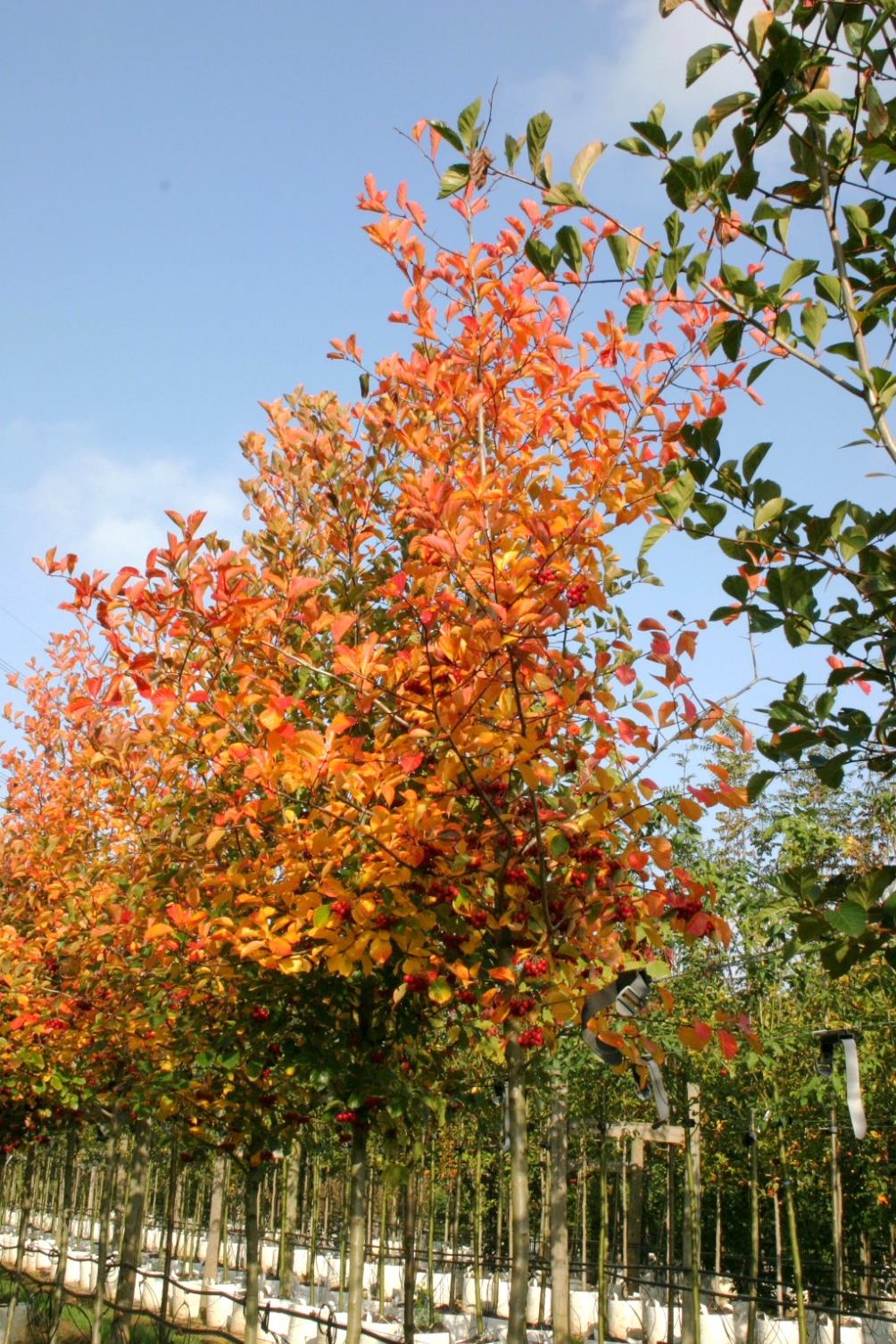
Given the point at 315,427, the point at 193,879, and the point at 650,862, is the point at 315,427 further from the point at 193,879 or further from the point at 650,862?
the point at 650,862

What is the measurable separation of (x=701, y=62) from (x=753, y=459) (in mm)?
814

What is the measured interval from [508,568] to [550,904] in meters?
1.04

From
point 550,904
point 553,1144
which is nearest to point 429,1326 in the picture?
point 553,1144

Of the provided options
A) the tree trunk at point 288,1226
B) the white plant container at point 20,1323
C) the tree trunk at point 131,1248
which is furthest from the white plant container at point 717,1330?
the white plant container at point 20,1323

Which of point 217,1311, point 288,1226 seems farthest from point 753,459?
point 217,1311

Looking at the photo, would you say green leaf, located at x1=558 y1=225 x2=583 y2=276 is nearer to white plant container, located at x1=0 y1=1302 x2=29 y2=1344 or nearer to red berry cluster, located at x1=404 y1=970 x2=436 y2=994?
red berry cluster, located at x1=404 y1=970 x2=436 y2=994

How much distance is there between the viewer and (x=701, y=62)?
82.4 inches

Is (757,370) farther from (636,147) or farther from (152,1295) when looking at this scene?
(152,1295)

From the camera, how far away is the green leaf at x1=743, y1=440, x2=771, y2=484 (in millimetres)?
2215

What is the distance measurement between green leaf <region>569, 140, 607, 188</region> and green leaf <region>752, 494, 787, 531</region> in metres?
0.87

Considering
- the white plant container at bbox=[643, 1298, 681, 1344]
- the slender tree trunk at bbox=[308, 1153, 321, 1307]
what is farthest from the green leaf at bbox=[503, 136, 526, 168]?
the slender tree trunk at bbox=[308, 1153, 321, 1307]

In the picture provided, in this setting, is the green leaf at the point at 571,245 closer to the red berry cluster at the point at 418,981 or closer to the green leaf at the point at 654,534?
the green leaf at the point at 654,534

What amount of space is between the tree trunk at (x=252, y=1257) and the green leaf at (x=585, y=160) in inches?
193

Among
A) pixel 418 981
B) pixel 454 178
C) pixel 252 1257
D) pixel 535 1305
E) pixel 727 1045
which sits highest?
pixel 454 178
